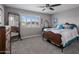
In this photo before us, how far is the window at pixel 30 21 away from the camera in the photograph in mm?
5754

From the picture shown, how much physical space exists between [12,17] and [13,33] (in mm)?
1072

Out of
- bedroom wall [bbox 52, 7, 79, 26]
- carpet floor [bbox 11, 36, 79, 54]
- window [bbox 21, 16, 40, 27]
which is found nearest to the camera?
carpet floor [bbox 11, 36, 79, 54]

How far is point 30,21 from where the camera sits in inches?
246

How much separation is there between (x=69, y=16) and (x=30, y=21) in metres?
3.21

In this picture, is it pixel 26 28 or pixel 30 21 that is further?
pixel 30 21

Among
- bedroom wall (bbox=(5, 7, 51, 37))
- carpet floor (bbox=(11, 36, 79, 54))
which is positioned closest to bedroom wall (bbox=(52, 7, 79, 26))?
bedroom wall (bbox=(5, 7, 51, 37))

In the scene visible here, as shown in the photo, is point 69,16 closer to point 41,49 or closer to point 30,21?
point 30,21

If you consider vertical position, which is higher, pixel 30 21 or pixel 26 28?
pixel 30 21

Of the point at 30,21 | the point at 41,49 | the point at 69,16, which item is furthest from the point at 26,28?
the point at 69,16

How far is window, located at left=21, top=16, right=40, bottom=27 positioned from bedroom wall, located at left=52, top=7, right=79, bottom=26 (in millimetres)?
1946

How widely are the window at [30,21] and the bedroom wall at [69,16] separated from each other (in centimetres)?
195

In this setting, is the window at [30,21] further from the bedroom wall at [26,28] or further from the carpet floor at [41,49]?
the carpet floor at [41,49]

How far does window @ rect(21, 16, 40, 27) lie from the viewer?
227 inches

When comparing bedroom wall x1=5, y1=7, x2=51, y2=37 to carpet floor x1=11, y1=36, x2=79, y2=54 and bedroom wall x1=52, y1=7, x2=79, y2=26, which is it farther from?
carpet floor x1=11, y1=36, x2=79, y2=54
